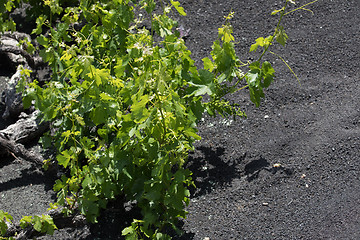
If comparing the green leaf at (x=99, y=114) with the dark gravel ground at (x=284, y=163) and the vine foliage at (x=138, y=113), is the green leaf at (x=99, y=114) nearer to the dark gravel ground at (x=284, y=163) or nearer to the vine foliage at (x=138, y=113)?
the vine foliage at (x=138, y=113)

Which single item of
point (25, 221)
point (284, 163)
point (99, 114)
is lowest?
point (284, 163)

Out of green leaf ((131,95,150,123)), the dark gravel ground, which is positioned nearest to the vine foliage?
green leaf ((131,95,150,123))

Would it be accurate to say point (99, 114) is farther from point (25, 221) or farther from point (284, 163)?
point (284, 163)

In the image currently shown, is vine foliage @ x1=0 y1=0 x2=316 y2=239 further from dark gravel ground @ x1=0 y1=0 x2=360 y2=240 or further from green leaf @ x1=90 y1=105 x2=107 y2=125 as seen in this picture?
dark gravel ground @ x1=0 y1=0 x2=360 y2=240

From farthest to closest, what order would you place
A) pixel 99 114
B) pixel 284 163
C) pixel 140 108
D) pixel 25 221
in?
pixel 284 163
pixel 25 221
pixel 99 114
pixel 140 108

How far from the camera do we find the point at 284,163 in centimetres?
350

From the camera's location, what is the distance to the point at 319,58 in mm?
4273

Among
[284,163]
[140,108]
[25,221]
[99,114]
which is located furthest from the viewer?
[284,163]

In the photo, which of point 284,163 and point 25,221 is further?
point 284,163

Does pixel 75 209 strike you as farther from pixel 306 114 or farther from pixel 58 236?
pixel 306 114

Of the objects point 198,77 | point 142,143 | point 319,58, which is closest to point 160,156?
point 142,143

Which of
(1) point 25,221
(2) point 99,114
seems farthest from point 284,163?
(1) point 25,221

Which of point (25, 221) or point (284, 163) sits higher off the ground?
point (25, 221)

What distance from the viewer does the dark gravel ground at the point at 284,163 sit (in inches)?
126
